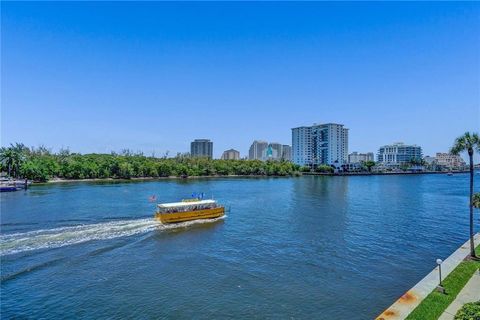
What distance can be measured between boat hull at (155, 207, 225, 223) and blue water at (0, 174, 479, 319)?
1.72m

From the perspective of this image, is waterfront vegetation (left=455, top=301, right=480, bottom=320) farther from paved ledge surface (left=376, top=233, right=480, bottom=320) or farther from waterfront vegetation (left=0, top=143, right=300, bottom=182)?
waterfront vegetation (left=0, top=143, right=300, bottom=182)

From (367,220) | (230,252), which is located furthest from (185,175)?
(230,252)

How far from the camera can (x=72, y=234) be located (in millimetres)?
42031

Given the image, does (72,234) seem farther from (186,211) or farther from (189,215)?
(189,215)

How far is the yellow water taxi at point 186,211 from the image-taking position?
52.2 meters

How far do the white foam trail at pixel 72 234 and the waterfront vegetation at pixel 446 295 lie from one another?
3567 centimetres

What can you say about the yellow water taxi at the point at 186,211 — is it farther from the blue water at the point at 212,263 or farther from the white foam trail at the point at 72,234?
the blue water at the point at 212,263

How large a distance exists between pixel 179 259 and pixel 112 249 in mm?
8422

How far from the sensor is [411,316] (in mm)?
19812

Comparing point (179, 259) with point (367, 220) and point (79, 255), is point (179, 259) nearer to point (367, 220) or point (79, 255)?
point (79, 255)

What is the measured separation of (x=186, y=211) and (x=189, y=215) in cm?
94

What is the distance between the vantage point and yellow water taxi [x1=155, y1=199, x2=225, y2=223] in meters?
52.2

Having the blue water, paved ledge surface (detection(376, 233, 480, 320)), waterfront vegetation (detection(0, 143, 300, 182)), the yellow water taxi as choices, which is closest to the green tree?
waterfront vegetation (detection(0, 143, 300, 182))

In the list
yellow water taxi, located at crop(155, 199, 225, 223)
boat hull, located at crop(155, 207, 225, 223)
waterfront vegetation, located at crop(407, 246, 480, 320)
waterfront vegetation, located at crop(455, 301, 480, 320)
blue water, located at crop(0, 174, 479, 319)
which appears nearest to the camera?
waterfront vegetation, located at crop(455, 301, 480, 320)
